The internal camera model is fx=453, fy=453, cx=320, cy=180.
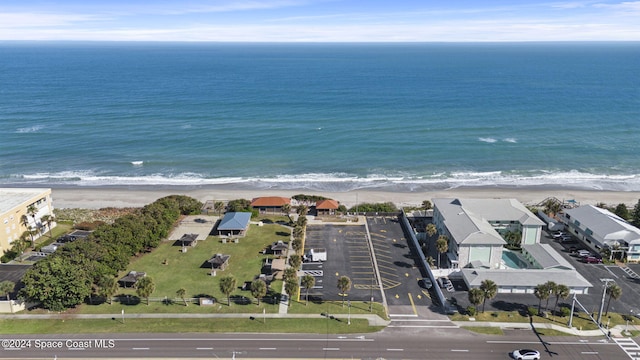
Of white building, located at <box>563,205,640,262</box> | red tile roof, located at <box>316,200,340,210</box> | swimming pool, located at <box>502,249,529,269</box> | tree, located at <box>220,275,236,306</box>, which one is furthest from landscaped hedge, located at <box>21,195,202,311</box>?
white building, located at <box>563,205,640,262</box>

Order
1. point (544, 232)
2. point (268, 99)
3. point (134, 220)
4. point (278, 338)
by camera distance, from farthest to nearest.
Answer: point (268, 99) < point (544, 232) < point (134, 220) < point (278, 338)

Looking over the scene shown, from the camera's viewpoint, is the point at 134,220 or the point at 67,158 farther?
the point at 67,158

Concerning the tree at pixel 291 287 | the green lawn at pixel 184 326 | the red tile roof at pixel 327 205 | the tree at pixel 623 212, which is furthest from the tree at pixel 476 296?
the tree at pixel 623 212

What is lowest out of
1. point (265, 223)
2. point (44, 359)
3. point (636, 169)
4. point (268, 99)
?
point (44, 359)

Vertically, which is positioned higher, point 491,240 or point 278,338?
point 491,240

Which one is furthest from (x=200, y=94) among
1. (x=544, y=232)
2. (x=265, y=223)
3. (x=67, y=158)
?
(x=544, y=232)

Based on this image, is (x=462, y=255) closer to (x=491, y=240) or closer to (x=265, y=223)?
(x=491, y=240)
